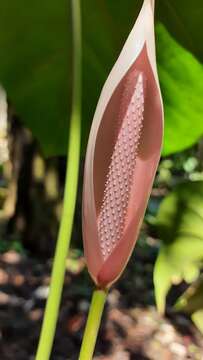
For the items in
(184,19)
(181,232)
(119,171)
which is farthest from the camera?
(181,232)

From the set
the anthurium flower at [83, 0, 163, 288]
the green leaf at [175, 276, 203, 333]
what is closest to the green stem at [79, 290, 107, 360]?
the anthurium flower at [83, 0, 163, 288]

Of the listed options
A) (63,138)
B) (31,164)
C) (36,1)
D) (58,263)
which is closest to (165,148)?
(63,138)

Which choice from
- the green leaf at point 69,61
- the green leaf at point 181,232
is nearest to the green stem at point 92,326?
the green leaf at point 69,61

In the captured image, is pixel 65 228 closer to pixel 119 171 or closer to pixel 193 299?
pixel 119 171

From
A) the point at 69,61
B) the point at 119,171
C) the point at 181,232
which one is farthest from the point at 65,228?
the point at 181,232

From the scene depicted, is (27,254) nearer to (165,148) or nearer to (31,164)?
(31,164)

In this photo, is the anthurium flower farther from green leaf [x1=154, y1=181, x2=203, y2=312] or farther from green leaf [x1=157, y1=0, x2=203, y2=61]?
green leaf [x1=154, y1=181, x2=203, y2=312]
